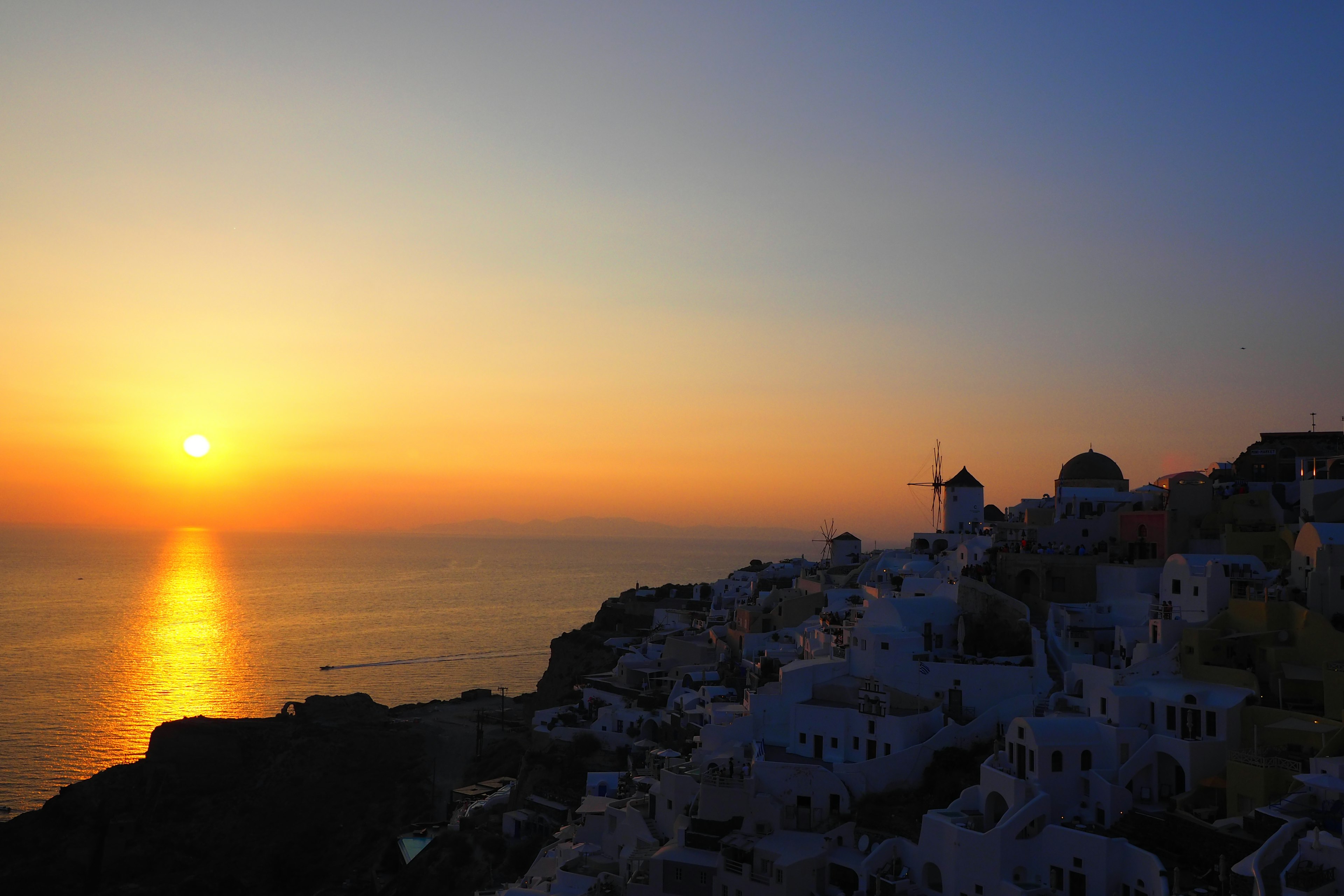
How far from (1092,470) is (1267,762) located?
78.8 feet

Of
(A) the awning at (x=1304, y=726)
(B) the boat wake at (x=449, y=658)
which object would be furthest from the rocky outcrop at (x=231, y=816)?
(B) the boat wake at (x=449, y=658)

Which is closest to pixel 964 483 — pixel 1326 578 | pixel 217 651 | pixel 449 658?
pixel 1326 578

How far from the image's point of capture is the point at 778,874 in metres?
24.3

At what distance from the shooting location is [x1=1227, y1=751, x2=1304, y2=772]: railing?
822 inches

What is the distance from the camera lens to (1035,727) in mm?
23734

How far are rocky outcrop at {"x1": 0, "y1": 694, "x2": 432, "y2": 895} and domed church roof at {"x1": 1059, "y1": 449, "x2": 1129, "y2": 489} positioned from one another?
3142 cm

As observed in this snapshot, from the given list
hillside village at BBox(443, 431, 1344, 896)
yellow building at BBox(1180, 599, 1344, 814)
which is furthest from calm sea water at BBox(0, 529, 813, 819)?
yellow building at BBox(1180, 599, 1344, 814)

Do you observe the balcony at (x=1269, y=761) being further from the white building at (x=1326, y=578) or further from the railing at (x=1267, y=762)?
the white building at (x=1326, y=578)

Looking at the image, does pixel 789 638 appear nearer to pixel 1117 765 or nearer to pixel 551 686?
pixel 1117 765

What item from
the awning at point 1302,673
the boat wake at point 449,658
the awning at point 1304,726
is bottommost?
the boat wake at point 449,658

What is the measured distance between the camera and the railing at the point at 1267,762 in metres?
20.9

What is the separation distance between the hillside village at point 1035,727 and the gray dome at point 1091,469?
2.53 m

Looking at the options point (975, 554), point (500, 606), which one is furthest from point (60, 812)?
point (500, 606)

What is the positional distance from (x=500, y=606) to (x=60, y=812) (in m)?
98.6
